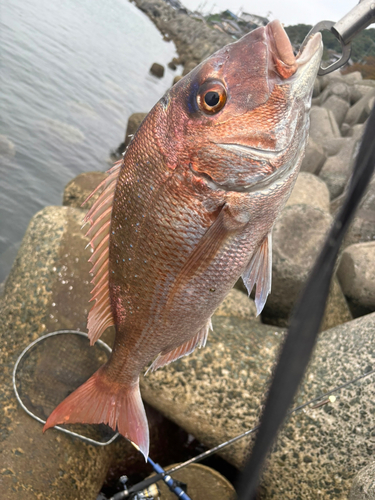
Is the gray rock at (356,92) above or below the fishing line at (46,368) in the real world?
above

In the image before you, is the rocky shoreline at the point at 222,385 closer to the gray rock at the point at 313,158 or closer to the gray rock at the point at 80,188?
the gray rock at the point at 80,188

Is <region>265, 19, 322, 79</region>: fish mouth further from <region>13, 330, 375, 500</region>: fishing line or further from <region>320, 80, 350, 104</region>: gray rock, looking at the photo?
<region>320, 80, 350, 104</region>: gray rock

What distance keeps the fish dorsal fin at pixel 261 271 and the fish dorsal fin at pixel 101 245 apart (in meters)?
0.62

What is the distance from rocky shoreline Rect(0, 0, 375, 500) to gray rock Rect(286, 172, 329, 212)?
141 centimetres

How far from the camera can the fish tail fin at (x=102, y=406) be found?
2.00 m

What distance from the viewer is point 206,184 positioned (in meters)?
1.46

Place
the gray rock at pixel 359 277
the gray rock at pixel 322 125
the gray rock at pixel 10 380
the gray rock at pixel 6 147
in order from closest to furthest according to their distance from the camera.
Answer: the gray rock at pixel 10 380 → the gray rock at pixel 359 277 → the gray rock at pixel 6 147 → the gray rock at pixel 322 125

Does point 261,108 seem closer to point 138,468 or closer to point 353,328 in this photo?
point 353,328

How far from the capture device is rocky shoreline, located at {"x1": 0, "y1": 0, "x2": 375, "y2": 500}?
9.11 feet

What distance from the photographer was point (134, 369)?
6.57ft

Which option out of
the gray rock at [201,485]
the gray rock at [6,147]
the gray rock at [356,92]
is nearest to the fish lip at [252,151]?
the gray rock at [201,485]

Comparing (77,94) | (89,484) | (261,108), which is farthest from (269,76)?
(77,94)

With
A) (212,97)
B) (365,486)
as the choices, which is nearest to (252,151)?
(212,97)

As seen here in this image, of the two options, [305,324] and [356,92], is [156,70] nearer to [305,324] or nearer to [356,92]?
[356,92]
